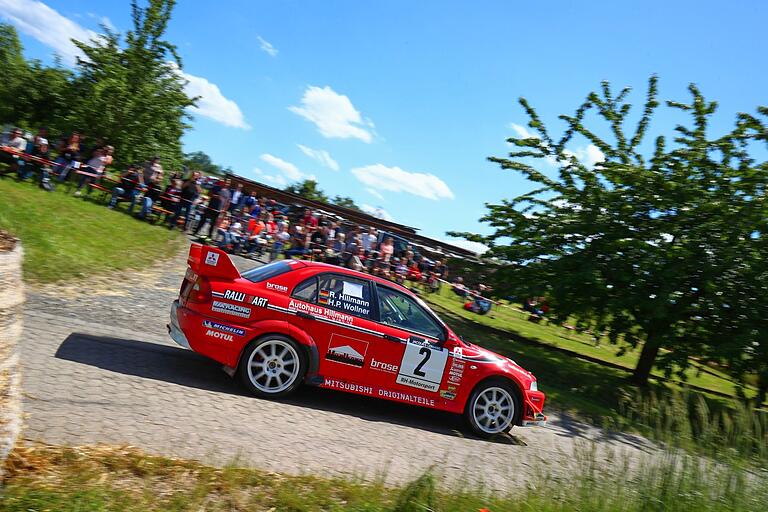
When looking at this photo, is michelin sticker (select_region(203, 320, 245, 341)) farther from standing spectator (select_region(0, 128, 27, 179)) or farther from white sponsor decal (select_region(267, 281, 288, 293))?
standing spectator (select_region(0, 128, 27, 179))

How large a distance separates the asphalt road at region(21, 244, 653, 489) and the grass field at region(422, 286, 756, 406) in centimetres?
778

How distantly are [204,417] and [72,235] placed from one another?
7.63 meters

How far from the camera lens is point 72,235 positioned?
37.6 ft

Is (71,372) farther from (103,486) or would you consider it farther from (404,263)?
(404,263)

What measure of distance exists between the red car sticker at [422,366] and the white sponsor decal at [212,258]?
8.18 ft

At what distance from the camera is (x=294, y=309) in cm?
677

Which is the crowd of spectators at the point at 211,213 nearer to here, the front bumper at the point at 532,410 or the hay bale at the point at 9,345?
the front bumper at the point at 532,410

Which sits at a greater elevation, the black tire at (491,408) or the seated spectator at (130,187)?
the seated spectator at (130,187)

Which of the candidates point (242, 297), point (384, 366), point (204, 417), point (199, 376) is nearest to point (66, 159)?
point (199, 376)

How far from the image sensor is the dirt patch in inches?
163

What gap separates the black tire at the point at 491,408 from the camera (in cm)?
754

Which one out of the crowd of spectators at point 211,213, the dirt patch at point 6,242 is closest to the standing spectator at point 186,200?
the crowd of spectators at point 211,213

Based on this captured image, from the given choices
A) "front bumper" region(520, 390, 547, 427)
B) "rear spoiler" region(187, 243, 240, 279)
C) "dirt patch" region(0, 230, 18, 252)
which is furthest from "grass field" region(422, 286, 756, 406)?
"dirt patch" region(0, 230, 18, 252)

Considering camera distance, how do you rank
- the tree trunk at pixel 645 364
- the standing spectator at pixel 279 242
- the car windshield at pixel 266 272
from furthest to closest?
the standing spectator at pixel 279 242, the tree trunk at pixel 645 364, the car windshield at pixel 266 272
